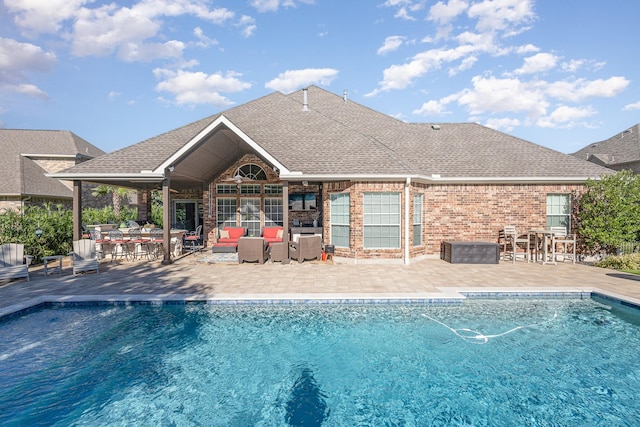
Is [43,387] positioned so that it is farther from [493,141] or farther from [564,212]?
[493,141]

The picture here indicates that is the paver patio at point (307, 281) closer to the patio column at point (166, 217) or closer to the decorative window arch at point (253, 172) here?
the patio column at point (166, 217)

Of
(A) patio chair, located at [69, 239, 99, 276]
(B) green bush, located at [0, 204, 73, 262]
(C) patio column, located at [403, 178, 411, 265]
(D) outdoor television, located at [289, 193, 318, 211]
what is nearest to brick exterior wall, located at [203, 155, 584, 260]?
(C) patio column, located at [403, 178, 411, 265]

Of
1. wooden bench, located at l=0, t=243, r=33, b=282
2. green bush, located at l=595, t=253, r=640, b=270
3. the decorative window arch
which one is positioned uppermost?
the decorative window arch

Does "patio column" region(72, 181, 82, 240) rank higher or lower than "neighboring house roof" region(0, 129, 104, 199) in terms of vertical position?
lower

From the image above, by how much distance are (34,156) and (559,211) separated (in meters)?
33.8

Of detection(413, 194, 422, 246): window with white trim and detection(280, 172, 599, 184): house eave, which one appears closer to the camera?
detection(280, 172, 599, 184): house eave

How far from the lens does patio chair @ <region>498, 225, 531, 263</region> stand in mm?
12273

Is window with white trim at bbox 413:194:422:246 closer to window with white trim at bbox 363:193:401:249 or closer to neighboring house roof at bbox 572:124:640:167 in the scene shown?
window with white trim at bbox 363:193:401:249

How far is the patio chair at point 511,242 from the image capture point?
12273 mm

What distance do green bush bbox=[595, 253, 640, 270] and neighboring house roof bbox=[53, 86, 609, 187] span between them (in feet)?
10.9

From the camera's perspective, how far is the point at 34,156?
929 inches

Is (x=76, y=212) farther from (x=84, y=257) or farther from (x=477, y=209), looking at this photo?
(x=477, y=209)

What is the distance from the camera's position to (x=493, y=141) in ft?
51.5

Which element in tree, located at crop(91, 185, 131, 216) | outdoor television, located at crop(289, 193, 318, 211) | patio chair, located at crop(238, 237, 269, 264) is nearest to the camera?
patio chair, located at crop(238, 237, 269, 264)
